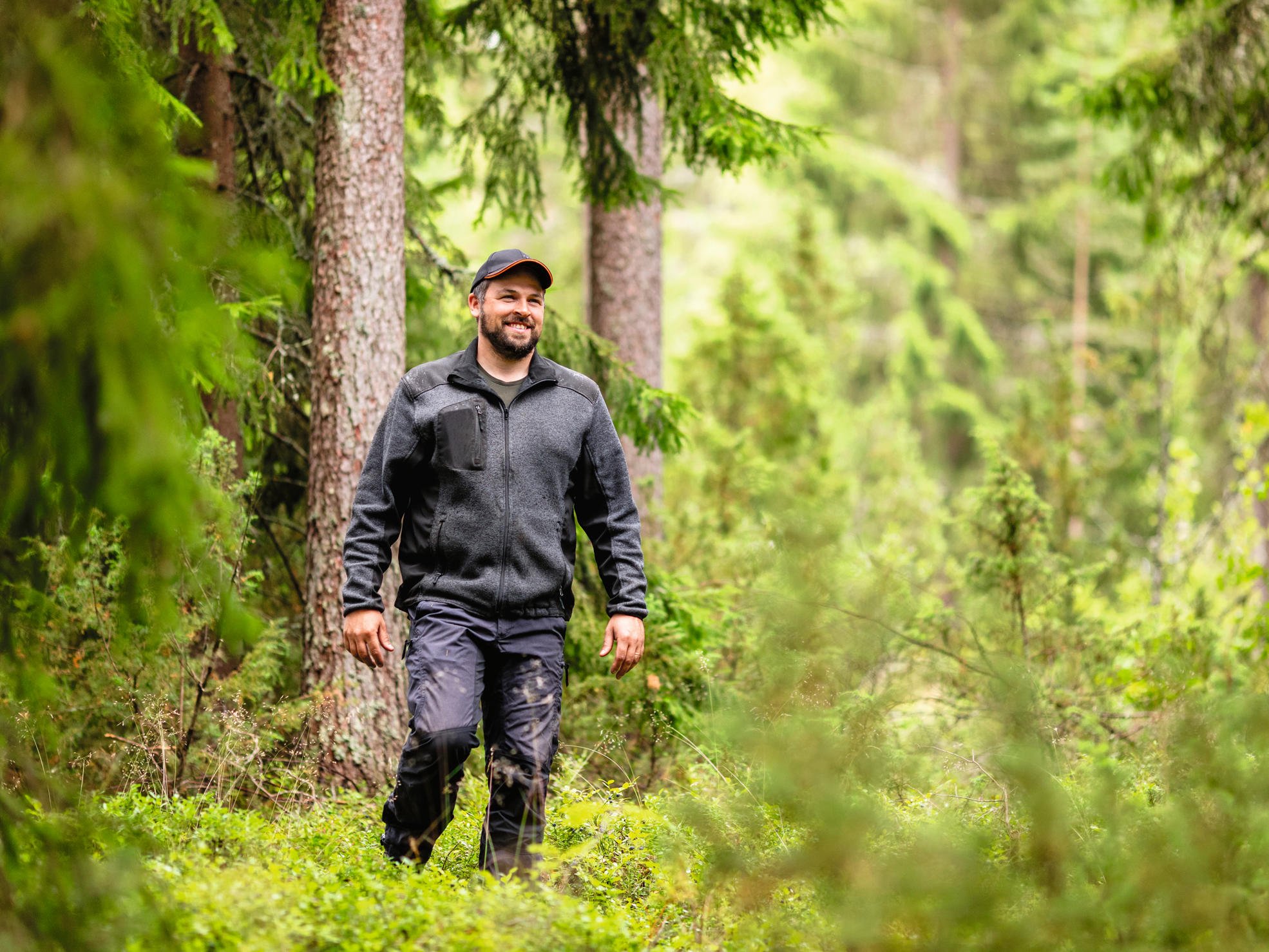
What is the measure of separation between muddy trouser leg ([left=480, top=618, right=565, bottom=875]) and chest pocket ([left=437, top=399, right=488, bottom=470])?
25.3 inches

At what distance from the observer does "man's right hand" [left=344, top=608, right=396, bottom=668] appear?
4.34 m

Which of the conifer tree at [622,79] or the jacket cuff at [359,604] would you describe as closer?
the jacket cuff at [359,604]

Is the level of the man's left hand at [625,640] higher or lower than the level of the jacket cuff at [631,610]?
lower

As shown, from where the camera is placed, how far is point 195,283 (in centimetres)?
280

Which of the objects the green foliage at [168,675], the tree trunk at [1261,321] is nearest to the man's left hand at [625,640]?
the green foliage at [168,675]

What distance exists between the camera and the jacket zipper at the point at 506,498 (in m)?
4.34

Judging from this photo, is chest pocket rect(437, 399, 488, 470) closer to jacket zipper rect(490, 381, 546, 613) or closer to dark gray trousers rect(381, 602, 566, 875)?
jacket zipper rect(490, 381, 546, 613)

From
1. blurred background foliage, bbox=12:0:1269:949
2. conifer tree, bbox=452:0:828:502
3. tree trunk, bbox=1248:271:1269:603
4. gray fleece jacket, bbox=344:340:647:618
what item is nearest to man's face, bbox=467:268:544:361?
gray fleece jacket, bbox=344:340:647:618

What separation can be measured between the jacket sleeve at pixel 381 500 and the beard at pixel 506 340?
1.29 ft

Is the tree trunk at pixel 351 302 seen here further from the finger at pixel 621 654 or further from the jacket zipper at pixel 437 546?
Answer: the finger at pixel 621 654

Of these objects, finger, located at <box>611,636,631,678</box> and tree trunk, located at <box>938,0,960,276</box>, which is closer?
finger, located at <box>611,636,631,678</box>

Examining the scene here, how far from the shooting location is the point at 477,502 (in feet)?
14.4

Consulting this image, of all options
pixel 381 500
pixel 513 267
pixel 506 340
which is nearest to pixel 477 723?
pixel 381 500

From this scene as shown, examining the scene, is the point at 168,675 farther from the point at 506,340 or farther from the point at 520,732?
the point at 506,340
